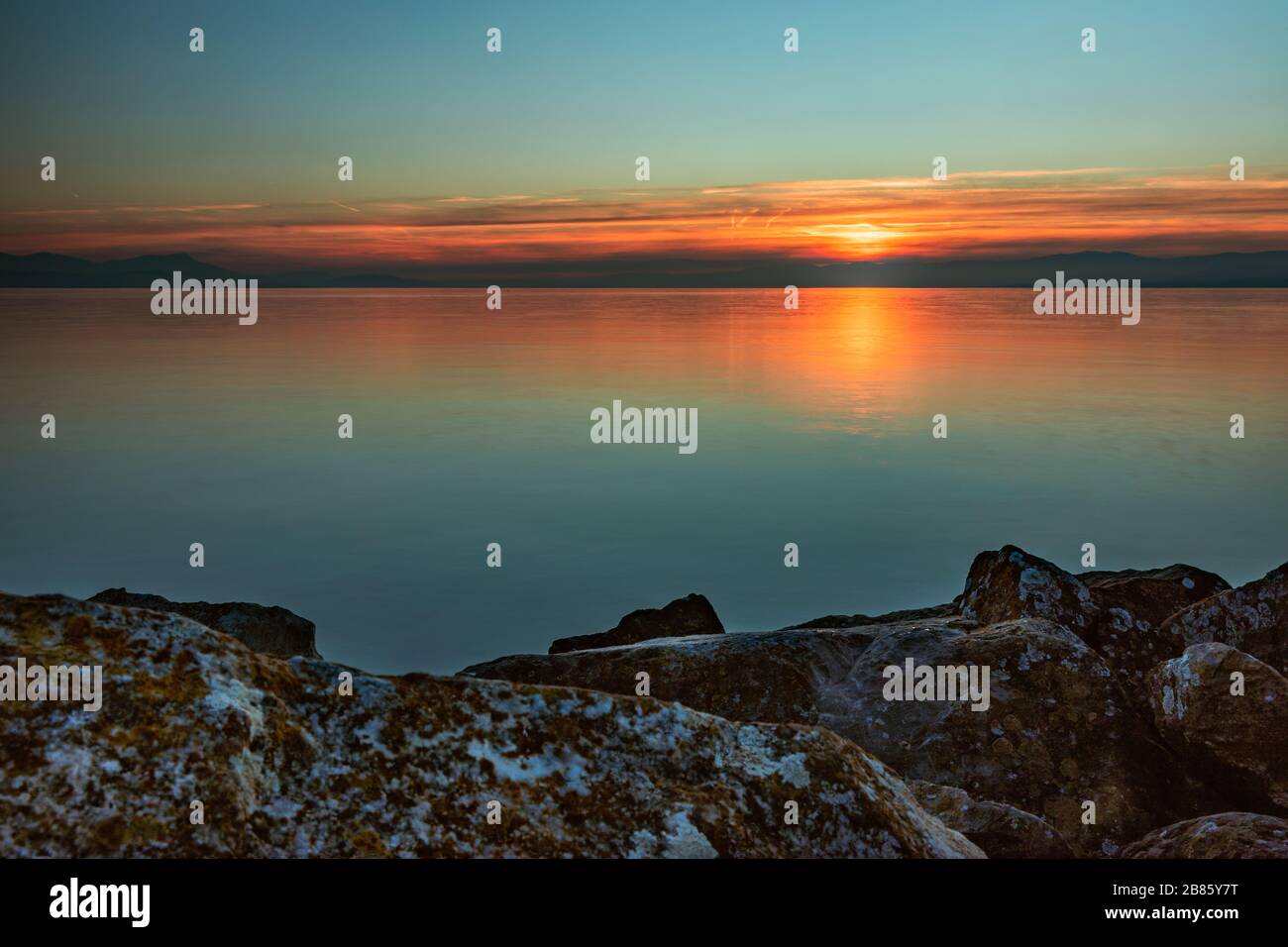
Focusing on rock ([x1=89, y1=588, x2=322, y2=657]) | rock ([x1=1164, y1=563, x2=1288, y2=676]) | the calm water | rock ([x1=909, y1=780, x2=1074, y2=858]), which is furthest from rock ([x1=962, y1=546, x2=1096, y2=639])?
the calm water

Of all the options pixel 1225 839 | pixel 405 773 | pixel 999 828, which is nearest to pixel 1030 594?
pixel 1225 839

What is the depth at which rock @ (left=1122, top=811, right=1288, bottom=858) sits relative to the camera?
8391 mm

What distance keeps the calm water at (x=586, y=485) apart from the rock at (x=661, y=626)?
15.0 meters

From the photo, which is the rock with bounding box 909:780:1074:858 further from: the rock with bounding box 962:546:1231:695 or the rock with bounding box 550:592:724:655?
the rock with bounding box 550:592:724:655

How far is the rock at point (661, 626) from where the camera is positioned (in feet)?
59.7

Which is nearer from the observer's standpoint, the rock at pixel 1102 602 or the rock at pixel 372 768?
the rock at pixel 372 768

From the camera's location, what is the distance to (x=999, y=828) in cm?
877

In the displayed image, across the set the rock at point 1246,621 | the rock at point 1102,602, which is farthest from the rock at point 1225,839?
the rock at point 1246,621

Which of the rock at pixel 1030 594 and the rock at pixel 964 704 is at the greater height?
the rock at pixel 1030 594

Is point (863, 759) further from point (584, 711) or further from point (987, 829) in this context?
point (987, 829)

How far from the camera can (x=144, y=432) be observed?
6297cm

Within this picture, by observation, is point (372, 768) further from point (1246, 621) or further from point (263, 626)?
point (1246, 621)

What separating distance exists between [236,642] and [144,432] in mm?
63834

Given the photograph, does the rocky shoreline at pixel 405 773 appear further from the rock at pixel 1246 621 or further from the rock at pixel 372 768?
the rock at pixel 1246 621
